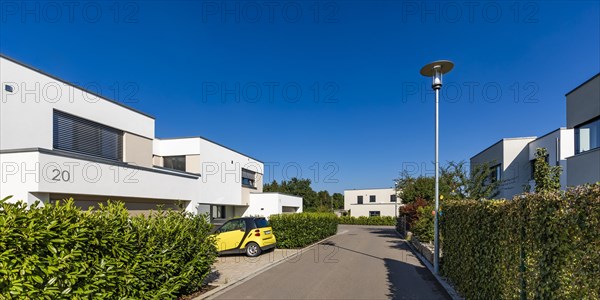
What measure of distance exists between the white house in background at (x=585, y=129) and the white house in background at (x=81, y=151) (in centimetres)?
1493

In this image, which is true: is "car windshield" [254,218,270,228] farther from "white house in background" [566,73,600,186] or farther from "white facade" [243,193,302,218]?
"white facade" [243,193,302,218]

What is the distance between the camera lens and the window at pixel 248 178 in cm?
2828

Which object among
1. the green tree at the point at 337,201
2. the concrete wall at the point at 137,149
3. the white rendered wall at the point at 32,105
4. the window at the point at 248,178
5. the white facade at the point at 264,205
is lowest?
the green tree at the point at 337,201

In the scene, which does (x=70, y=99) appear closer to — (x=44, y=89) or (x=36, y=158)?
(x=44, y=89)

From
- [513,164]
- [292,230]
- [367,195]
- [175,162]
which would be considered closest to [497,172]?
[513,164]

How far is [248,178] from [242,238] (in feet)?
56.9

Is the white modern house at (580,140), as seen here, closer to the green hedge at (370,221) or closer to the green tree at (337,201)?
the green hedge at (370,221)

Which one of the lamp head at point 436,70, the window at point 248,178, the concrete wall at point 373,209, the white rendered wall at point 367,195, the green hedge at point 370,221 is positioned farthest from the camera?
the white rendered wall at point 367,195

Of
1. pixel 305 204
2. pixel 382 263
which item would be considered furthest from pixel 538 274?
pixel 305 204

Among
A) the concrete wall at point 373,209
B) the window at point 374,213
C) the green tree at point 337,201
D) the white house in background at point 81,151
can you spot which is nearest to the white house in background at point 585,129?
the white house in background at point 81,151

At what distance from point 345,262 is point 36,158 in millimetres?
10197

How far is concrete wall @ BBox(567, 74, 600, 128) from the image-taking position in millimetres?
12352

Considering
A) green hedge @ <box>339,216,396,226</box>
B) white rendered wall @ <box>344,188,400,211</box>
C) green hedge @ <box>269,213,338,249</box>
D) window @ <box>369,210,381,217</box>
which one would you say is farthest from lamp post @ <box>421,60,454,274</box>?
white rendered wall @ <box>344,188,400,211</box>

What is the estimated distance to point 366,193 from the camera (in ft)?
188
